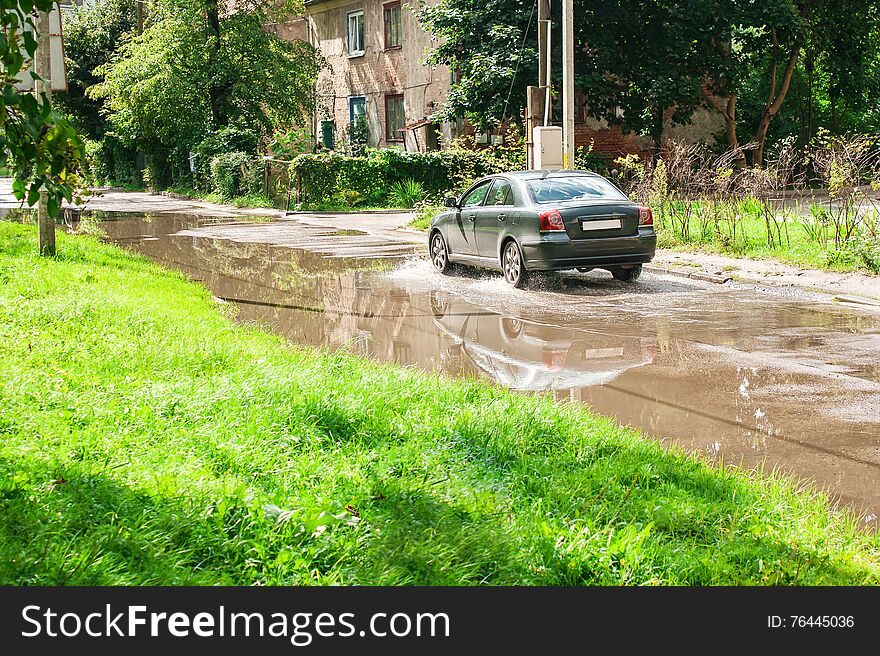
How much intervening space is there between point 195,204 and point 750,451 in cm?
3362

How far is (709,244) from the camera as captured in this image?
17375 mm

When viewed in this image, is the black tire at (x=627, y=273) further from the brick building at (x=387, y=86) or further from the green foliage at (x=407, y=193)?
the brick building at (x=387, y=86)

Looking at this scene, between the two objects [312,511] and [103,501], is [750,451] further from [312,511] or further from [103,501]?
[103,501]

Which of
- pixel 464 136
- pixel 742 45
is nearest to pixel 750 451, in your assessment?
pixel 464 136

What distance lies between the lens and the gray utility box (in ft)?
Answer: 66.5

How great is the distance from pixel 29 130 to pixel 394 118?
3685 centimetres

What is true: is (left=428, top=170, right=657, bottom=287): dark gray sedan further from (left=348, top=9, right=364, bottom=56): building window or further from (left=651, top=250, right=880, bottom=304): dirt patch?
(left=348, top=9, right=364, bottom=56): building window

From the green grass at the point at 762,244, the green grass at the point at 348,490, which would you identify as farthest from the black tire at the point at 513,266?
the green grass at the point at 348,490

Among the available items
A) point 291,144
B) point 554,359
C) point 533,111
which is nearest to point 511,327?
point 554,359

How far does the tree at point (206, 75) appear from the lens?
39188mm

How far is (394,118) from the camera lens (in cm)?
4019

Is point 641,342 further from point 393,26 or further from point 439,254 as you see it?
point 393,26

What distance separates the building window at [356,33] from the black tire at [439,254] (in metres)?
26.3

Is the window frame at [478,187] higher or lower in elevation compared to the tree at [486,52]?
lower
